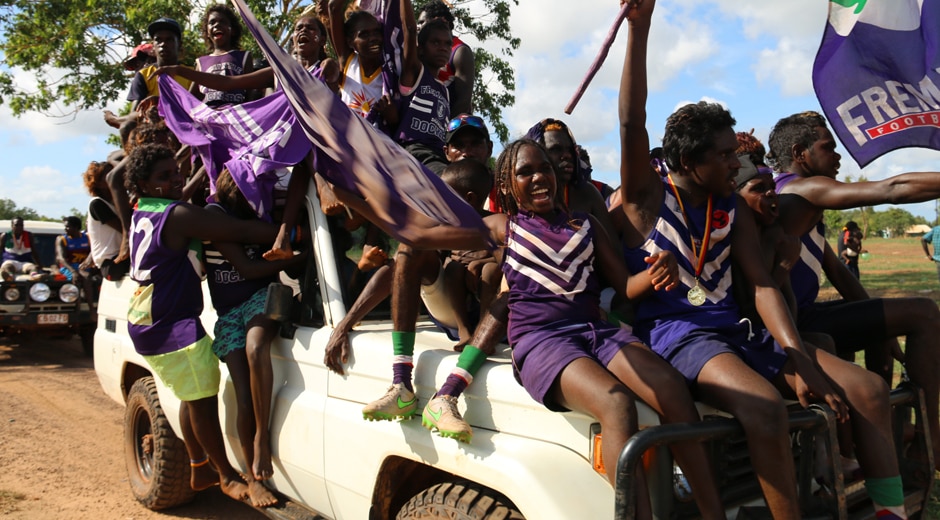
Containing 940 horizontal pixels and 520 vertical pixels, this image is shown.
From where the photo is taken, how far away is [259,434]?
11.8 feet

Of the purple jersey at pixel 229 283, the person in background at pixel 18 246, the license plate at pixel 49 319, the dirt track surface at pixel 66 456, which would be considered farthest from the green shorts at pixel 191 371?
the person in background at pixel 18 246

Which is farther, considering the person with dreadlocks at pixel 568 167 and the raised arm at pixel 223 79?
the raised arm at pixel 223 79

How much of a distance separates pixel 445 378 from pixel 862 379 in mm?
1453

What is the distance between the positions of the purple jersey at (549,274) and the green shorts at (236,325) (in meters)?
1.52

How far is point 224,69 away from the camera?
18.0 ft

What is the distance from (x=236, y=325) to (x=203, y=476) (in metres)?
0.98

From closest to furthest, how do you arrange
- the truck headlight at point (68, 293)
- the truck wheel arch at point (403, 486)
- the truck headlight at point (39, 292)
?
the truck wheel arch at point (403, 486)
the truck headlight at point (39, 292)
the truck headlight at point (68, 293)

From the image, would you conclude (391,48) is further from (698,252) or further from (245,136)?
(698,252)

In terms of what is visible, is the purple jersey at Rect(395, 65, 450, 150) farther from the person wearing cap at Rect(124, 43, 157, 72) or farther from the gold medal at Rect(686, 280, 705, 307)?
the person wearing cap at Rect(124, 43, 157, 72)

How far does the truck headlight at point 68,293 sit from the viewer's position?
1055 cm

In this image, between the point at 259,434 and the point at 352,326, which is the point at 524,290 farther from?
the point at 259,434

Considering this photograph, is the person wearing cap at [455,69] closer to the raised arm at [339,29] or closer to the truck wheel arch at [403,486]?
the raised arm at [339,29]

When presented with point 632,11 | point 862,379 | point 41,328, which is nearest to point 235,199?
point 632,11

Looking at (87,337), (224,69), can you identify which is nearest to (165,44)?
(224,69)
